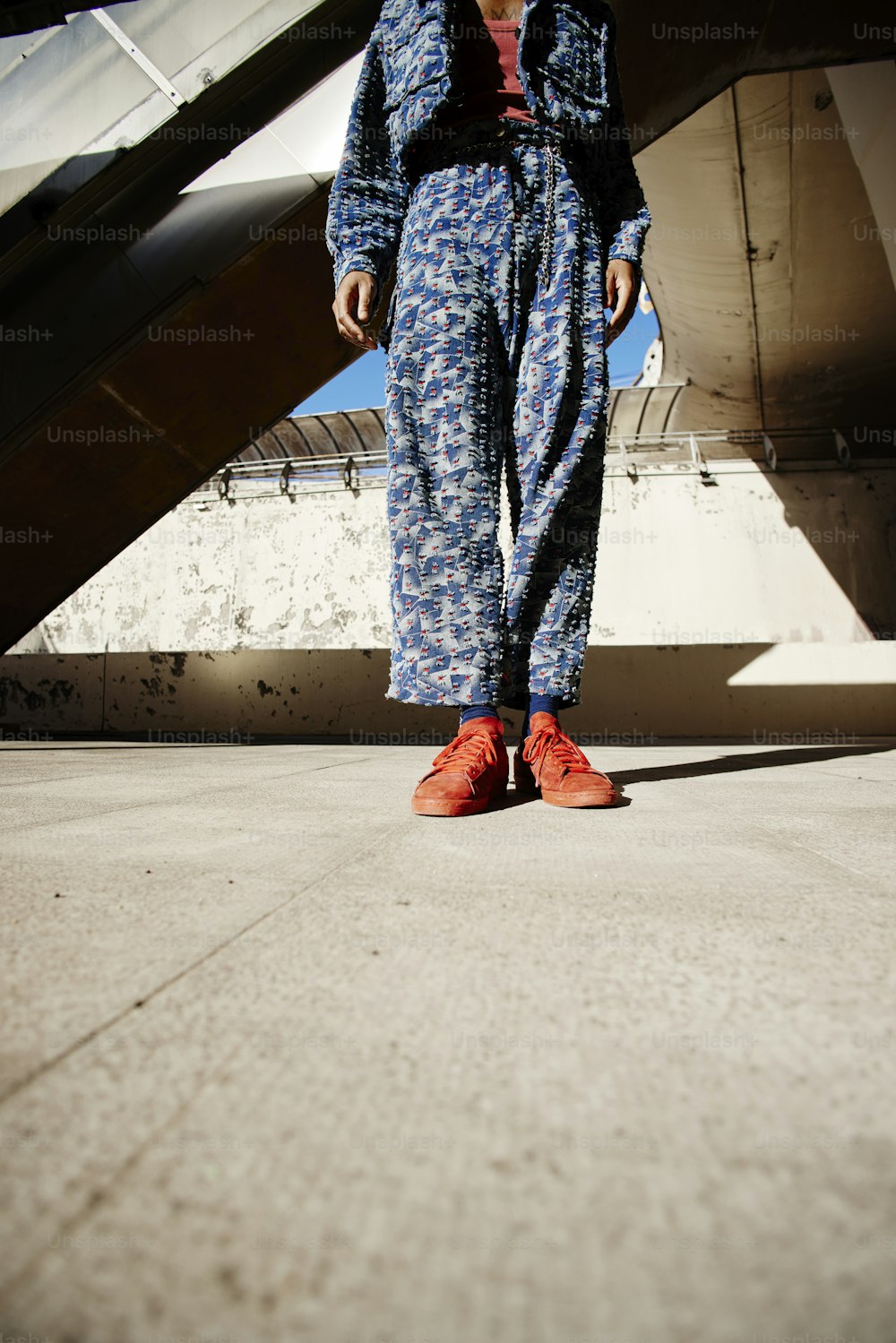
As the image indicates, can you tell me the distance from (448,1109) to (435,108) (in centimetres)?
175

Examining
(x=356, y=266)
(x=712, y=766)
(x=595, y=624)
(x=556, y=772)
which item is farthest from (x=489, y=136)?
(x=595, y=624)

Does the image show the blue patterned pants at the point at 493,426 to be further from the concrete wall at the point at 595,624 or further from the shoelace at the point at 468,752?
the concrete wall at the point at 595,624

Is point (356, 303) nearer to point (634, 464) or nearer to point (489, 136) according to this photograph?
point (489, 136)

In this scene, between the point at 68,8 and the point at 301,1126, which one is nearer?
the point at 301,1126

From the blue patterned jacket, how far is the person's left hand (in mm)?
34

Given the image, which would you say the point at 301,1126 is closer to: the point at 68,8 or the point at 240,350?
the point at 68,8

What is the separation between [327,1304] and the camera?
0.18 metres

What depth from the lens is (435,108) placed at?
4.71 feet

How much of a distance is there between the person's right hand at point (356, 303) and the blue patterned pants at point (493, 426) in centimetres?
5

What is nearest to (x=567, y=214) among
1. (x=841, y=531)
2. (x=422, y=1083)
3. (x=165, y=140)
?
(x=422, y=1083)

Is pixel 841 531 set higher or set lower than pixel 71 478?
higher

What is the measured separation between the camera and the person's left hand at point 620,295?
1.59m

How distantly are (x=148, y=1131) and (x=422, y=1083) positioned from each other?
11 cm

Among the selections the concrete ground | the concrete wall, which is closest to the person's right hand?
the concrete ground
